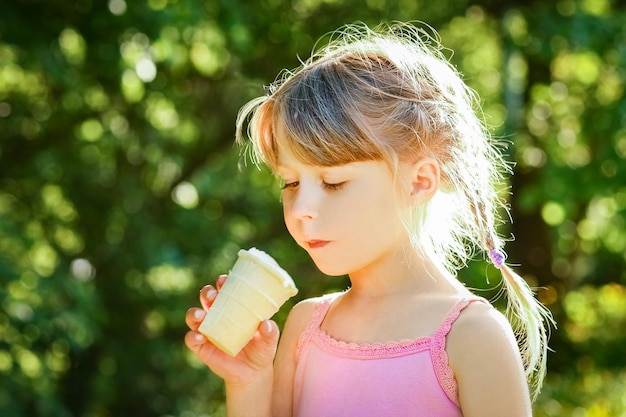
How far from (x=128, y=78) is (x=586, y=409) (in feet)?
9.94

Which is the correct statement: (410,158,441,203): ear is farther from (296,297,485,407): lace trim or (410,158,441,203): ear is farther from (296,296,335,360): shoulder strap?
(296,296,335,360): shoulder strap

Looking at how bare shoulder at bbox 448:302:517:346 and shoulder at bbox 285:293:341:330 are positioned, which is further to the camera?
shoulder at bbox 285:293:341:330

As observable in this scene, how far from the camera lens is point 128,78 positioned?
5434 mm

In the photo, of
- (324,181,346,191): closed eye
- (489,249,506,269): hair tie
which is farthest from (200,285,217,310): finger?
(489,249,506,269): hair tie

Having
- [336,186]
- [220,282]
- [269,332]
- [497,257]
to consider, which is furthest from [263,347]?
[497,257]

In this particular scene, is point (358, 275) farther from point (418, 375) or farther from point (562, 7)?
point (562, 7)

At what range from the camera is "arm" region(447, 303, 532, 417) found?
1.87 metres

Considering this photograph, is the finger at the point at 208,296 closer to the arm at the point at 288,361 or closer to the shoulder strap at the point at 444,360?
the arm at the point at 288,361

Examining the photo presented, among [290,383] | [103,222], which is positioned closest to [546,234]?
[103,222]

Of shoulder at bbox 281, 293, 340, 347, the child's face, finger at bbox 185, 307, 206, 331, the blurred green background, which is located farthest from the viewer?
the blurred green background

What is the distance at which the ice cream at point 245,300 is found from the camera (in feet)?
6.47

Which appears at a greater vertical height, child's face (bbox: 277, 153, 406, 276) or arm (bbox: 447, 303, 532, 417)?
child's face (bbox: 277, 153, 406, 276)

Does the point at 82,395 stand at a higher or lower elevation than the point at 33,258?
lower

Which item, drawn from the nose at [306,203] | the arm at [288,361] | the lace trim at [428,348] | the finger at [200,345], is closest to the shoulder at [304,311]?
Result: the arm at [288,361]
